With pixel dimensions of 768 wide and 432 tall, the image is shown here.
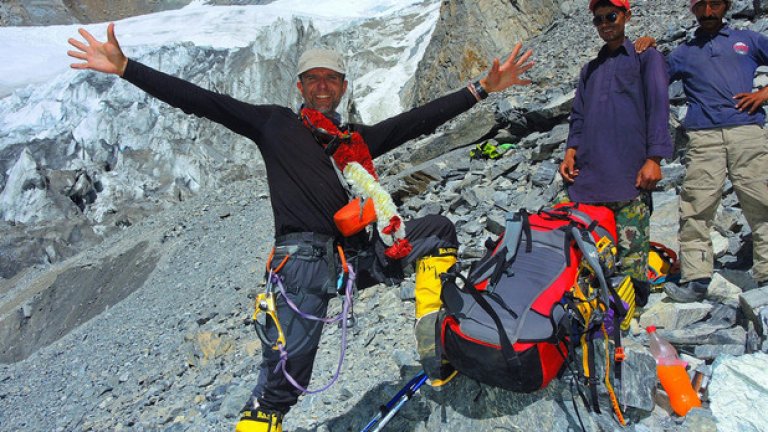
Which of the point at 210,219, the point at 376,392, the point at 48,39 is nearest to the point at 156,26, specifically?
the point at 48,39

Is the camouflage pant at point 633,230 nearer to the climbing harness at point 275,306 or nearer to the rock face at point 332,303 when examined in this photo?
the rock face at point 332,303

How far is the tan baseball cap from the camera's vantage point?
119 inches

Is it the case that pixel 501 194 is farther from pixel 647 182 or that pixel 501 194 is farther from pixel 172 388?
pixel 172 388

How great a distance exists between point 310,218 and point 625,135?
2070 millimetres

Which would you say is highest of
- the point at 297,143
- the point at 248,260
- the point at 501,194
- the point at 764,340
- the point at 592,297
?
the point at 297,143

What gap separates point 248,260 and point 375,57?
29.6 meters

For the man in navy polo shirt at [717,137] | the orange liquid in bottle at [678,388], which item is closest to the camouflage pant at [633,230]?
the man in navy polo shirt at [717,137]

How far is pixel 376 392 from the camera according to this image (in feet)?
13.2

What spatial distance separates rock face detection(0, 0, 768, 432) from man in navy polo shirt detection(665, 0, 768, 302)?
0.81ft

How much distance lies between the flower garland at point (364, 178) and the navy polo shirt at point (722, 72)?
243 centimetres

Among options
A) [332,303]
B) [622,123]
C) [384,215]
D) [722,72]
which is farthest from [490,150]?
[384,215]

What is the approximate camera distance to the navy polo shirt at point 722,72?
12.3 ft

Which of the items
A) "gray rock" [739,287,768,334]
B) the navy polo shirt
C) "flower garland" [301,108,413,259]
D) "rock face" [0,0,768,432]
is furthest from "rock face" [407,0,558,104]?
"flower garland" [301,108,413,259]

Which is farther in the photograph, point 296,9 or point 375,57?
point 296,9
